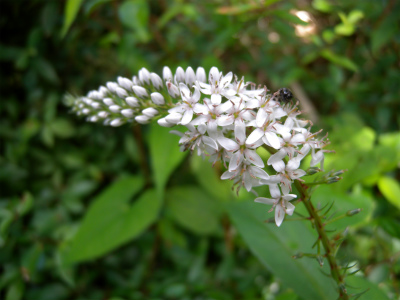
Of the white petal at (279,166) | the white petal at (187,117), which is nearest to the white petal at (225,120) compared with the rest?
the white petal at (187,117)

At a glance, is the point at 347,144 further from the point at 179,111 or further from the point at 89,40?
the point at 89,40

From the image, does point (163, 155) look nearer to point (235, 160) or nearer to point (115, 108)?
point (115, 108)

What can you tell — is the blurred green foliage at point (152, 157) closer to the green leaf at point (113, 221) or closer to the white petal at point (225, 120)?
the green leaf at point (113, 221)

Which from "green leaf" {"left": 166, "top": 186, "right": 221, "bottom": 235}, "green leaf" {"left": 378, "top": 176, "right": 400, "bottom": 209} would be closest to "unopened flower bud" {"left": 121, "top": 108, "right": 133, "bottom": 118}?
"green leaf" {"left": 166, "top": 186, "right": 221, "bottom": 235}

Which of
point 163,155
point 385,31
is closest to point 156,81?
point 163,155

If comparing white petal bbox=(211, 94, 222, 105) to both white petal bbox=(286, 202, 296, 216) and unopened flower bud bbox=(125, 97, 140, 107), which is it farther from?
white petal bbox=(286, 202, 296, 216)

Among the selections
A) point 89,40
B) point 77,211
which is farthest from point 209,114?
point 89,40
